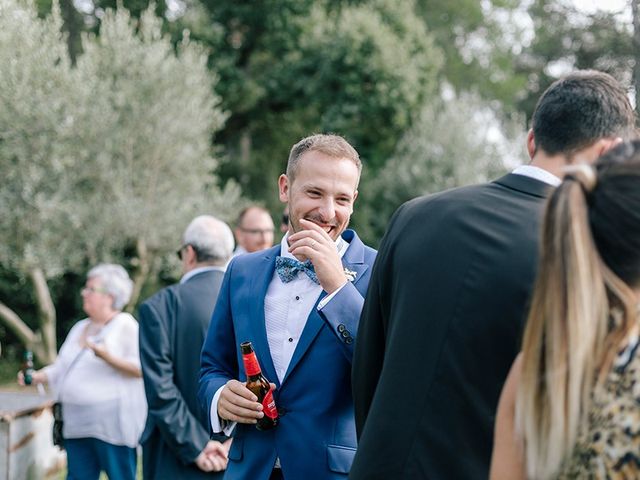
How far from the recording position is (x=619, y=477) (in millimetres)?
1686

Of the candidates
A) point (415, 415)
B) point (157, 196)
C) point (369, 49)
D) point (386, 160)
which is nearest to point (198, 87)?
point (157, 196)

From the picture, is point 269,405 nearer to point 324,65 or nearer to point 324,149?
point 324,149

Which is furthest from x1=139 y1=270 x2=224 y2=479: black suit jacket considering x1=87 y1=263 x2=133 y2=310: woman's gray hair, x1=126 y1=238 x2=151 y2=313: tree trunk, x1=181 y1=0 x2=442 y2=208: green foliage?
x1=181 y1=0 x2=442 y2=208: green foliage

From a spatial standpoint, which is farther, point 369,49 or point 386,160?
point 386,160

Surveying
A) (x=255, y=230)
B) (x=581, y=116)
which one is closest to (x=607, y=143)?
(x=581, y=116)

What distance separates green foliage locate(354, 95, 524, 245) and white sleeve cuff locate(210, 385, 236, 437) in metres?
22.4

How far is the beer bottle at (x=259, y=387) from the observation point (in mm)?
3078

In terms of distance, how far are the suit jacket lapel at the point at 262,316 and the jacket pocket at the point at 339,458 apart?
32 centimetres

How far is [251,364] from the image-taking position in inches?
123

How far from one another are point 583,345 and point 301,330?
161 centimetres

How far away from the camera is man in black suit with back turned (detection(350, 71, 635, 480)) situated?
216cm

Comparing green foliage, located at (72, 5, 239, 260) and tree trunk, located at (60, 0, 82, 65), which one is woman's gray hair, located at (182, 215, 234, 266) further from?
tree trunk, located at (60, 0, 82, 65)

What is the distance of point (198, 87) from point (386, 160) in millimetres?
8368

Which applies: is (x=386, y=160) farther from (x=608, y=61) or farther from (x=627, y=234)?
(x=627, y=234)
